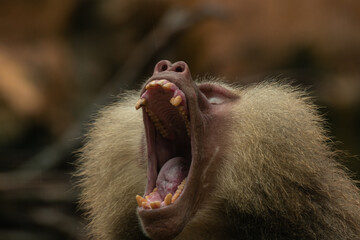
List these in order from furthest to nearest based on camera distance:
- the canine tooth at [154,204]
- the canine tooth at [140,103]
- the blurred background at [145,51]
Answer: the blurred background at [145,51] < the canine tooth at [140,103] < the canine tooth at [154,204]

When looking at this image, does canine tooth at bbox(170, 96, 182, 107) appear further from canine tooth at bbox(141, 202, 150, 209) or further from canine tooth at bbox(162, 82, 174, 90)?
canine tooth at bbox(141, 202, 150, 209)

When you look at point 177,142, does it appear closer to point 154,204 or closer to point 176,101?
point 176,101

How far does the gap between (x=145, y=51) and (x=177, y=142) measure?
3820mm

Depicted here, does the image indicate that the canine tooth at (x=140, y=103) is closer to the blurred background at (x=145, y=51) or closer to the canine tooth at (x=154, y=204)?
the canine tooth at (x=154, y=204)

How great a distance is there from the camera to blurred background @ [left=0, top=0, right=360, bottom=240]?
7.34m

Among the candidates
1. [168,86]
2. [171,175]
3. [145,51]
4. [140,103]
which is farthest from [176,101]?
[145,51]

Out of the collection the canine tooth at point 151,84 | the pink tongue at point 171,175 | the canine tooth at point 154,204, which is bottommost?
the canine tooth at point 154,204

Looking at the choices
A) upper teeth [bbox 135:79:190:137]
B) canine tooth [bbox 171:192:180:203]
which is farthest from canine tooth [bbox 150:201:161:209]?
upper teeth [bbox 135:79:190:137]

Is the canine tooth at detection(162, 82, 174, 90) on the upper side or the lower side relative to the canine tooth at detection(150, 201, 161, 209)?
upper

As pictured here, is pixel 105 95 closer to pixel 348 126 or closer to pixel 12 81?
pixel 12 81

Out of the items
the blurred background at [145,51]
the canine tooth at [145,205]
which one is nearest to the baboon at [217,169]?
the canine tooth at [145,205]

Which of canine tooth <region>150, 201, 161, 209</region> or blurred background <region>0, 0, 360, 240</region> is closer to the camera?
canine tooth <region>150, 201, 161, 209</region>

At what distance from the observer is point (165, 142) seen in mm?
3180

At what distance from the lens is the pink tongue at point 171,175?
9.43 feet
